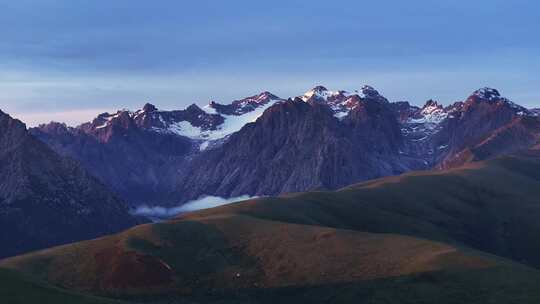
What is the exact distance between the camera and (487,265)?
15762 centimetres

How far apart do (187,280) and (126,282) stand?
14110 mm

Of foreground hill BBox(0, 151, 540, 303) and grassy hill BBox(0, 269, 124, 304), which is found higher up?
grassy hill BBox(0, 269, 124, 304)

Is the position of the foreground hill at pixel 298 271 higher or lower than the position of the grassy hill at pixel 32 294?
lower

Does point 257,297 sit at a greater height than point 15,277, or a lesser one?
lesser

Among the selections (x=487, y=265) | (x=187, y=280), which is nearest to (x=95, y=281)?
(x=187, y=280)

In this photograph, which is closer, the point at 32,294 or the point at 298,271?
the point at 32,294

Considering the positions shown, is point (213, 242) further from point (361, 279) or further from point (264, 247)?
point (361, 279)

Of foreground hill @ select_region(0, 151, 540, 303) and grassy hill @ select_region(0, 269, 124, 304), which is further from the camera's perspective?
foreground hill @ select_region(0, 151, 540, 303)

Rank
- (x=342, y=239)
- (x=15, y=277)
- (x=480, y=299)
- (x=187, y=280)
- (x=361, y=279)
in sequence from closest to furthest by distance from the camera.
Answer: (x=15, y=277) < (x=480, y=299) < (x=361, y=279) < (x=187, y=280) < (x=342, y=239)

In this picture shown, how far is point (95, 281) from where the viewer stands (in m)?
183

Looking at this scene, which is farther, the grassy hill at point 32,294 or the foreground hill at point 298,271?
the foreground hill at point 298,271

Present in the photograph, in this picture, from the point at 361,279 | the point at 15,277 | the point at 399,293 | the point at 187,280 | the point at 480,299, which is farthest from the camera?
the point at 187,280

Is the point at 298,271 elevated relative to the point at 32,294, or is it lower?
lower

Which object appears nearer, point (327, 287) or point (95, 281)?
point (327, 287)
